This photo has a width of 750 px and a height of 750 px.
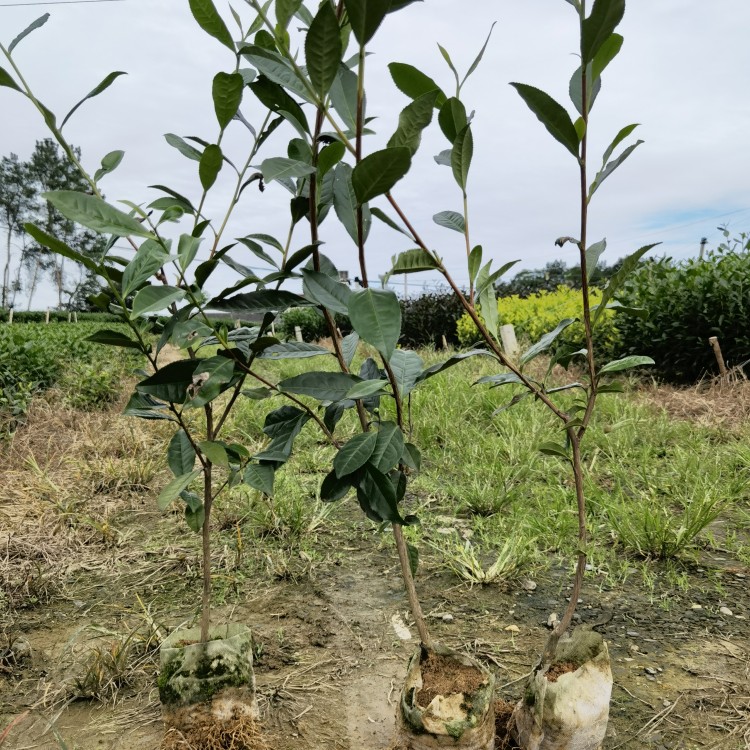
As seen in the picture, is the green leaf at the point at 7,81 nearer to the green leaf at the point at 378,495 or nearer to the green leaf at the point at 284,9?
the green leaf at the point at 284,9

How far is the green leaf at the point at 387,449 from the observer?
0.96 meters

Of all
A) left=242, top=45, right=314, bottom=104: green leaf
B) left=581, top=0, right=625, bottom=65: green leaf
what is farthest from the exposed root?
left=581, top=0, right=625, bottom=65: green leaf

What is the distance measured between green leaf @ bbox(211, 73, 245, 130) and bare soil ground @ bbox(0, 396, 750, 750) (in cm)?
125

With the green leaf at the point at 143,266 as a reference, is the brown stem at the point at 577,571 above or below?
below

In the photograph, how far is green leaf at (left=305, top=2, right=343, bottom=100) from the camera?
766mm

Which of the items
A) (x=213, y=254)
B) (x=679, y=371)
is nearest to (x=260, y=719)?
(x=213, y=254)

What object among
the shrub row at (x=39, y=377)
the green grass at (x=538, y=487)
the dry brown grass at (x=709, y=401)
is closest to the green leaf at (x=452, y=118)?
the green grass at (x=538, y=487)

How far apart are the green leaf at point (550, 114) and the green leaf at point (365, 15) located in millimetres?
230

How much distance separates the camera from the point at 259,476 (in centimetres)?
110

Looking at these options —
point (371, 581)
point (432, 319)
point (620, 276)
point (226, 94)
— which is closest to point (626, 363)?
point (620, 276)

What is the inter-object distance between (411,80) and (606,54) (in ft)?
0.97

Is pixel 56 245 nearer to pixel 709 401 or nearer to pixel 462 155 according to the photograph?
pixel 462 155

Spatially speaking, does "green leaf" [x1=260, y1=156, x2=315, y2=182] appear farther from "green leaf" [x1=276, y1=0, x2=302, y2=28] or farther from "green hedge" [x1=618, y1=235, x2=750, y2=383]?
"green hedge" [x1=618, y1=235, x2=750, y2=383]

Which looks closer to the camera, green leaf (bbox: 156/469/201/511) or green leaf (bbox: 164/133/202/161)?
green leaf (bbox: 156/469/201/511)
